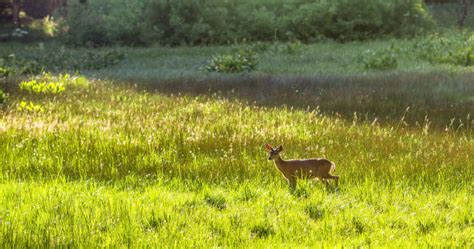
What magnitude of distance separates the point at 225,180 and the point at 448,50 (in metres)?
16.6

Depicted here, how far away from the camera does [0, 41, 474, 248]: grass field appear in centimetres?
459

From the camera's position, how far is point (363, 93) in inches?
516

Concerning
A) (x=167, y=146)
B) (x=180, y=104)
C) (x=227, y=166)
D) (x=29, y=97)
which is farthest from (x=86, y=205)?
(x=29, y=97)

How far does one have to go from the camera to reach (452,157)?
7.01m

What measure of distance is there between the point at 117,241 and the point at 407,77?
39.2 feet

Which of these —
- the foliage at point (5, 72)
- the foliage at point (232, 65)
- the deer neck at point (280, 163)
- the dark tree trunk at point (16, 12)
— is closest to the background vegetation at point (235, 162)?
the deer neck at point (280, 163)

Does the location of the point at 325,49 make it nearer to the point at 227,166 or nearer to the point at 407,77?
the point at 407,77

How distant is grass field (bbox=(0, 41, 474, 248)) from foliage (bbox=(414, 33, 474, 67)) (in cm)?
783

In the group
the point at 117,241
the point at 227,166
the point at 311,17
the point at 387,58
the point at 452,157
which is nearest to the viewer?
the point at 117,241

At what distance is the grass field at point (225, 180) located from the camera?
459 cm

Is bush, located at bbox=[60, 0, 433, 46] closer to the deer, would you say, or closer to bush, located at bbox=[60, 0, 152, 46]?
bush, located at bbox=[60, 0, 152, 46]

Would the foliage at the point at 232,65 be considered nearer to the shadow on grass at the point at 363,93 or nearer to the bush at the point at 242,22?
the shadow on grass at the point at 363,93

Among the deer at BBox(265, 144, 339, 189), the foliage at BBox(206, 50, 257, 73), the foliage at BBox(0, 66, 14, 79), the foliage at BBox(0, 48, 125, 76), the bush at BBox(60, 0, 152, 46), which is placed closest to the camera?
the deer at BBox(265, 144, 339, 189)

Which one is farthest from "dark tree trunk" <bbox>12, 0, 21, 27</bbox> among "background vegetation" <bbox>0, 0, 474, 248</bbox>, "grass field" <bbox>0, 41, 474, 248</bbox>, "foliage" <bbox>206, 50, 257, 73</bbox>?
"grass field" <bbox>0, 41, 474, 248</bbox>
